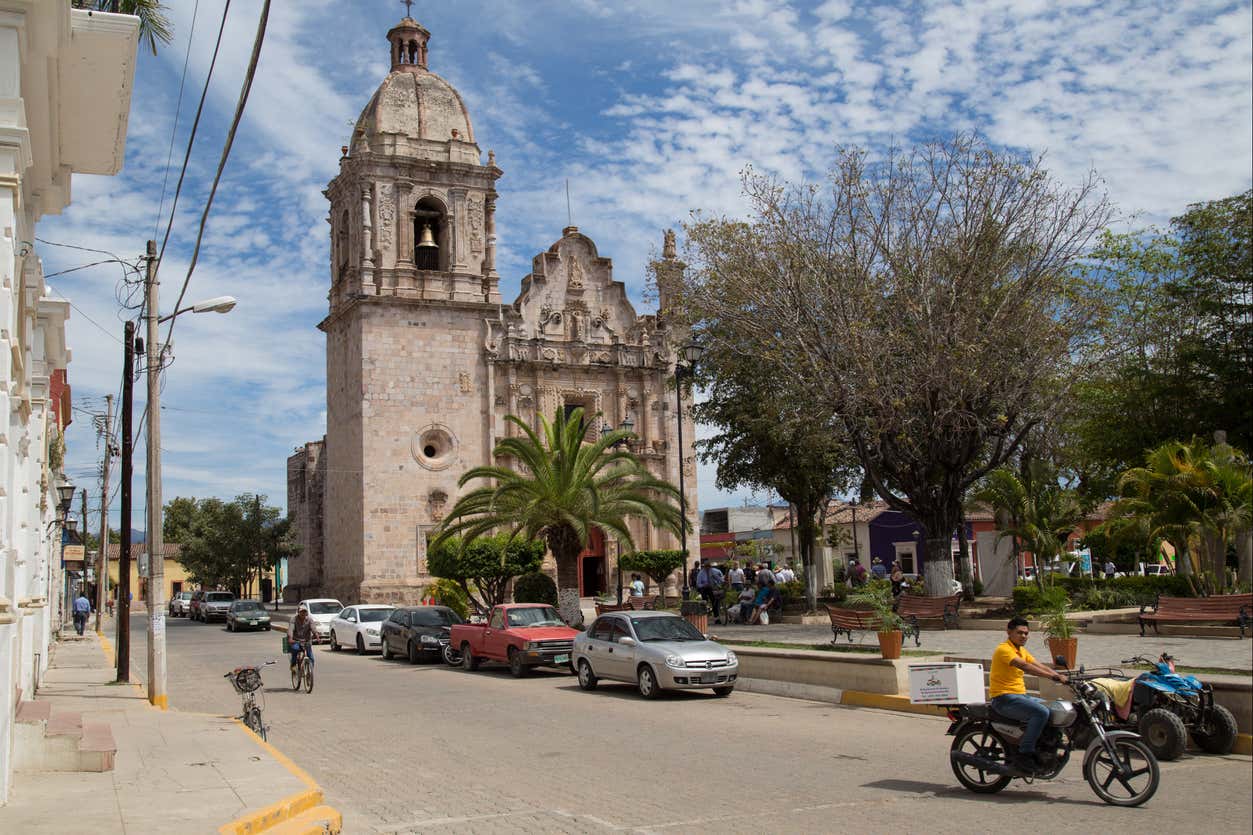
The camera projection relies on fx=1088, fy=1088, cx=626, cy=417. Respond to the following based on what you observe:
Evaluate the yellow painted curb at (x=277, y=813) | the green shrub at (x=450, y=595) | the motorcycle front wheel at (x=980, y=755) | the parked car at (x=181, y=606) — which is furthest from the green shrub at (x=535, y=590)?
the parked car at (x=181, y=606)

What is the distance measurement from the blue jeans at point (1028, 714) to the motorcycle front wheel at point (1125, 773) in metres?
0.39

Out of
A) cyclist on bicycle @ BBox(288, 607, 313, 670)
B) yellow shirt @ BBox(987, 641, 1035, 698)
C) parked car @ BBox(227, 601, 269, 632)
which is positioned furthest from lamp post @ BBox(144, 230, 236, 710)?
parked car @ BBox(227, 601, 269, 632)

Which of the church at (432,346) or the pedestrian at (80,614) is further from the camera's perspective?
the church at (432,346)

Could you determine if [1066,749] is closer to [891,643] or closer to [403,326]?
[891,643]

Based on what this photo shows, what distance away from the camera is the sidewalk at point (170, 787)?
297 inches

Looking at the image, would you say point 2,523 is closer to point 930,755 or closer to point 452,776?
point 452,776

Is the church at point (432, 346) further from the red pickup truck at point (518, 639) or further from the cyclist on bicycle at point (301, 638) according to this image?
the cyclist on bicycle at point (301, 638)

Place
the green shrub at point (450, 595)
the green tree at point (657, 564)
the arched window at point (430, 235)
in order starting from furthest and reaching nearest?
the arched window at point (430, 235) < the green tree at point (657, 564) < the green shrub at point (450, 595)

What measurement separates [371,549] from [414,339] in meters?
7.79

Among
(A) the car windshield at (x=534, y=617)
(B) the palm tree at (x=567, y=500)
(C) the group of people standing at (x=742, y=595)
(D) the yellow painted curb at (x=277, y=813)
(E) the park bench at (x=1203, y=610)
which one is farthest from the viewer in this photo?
(B) the palm tree at (x=567, y=500)

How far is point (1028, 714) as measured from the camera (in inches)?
324

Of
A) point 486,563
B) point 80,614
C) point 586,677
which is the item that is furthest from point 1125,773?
point 80,614

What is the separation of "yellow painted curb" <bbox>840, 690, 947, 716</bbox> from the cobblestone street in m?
0.26

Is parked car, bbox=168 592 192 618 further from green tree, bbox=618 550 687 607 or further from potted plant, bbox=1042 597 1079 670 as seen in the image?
potted plant, bbox=1042 597 1079 670
